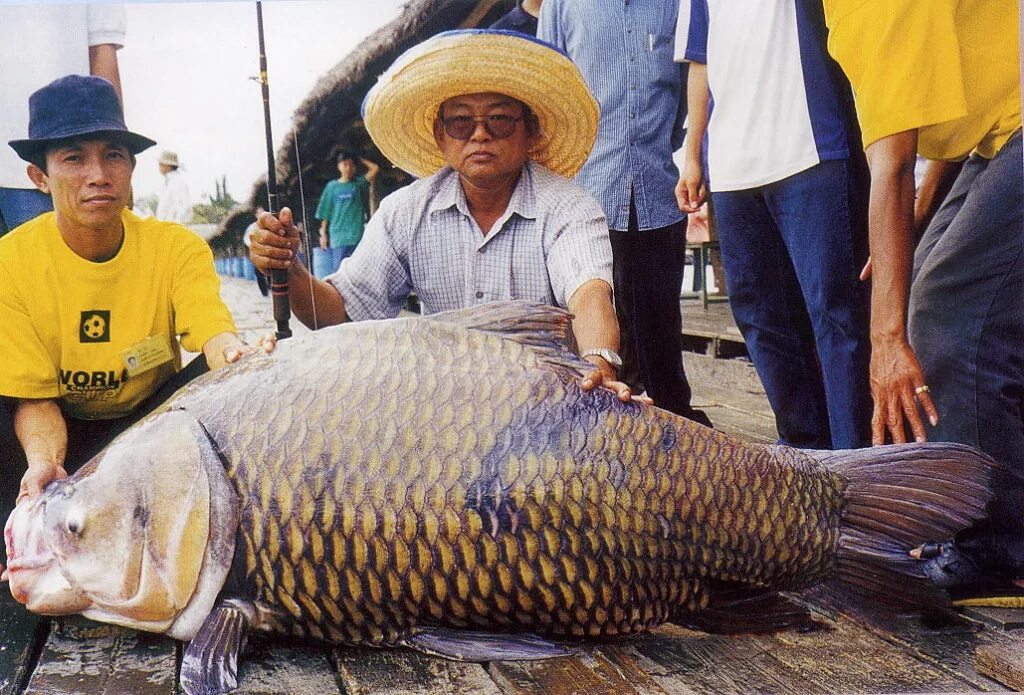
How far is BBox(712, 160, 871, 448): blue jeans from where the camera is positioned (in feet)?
9.02

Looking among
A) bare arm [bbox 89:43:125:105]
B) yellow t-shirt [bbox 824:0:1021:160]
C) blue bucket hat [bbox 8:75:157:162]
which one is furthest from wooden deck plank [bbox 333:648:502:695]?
yellow t-shirt [bbox 824:0:1021:160]

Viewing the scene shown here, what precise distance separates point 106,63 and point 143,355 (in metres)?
0.85

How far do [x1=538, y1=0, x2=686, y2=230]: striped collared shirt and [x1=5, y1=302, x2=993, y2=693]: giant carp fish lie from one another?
81 centimetres

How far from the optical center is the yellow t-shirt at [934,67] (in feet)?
8.40

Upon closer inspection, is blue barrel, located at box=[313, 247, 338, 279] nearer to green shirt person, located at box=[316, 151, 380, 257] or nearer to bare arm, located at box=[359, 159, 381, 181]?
green shirt person, located at box=[316, 151, 380, 257]

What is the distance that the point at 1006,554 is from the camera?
2604mm

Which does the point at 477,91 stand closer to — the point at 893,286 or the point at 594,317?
the point at 594,317

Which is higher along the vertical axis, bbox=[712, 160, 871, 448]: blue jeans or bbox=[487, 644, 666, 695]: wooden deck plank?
bbox=[712, 160, 871, 448]: blue jeans

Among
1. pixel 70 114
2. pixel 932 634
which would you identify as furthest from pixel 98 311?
pixel 932 634

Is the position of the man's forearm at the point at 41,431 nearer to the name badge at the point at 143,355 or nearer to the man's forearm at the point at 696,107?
the name badge at the point at 143,355

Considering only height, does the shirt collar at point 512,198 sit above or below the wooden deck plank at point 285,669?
above

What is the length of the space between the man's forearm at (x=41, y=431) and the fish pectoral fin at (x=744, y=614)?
1782 mm

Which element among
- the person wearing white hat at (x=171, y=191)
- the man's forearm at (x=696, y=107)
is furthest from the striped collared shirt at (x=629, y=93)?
the person wearing white hat at (x=171, y=191)

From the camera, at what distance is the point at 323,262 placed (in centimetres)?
273
